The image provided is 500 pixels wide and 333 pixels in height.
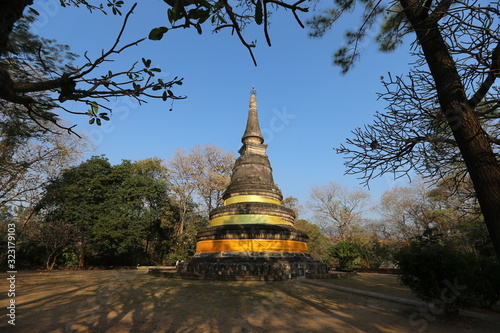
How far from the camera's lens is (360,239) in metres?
27.7

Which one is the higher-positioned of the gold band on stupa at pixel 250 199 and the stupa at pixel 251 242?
the gold band on stupa at pixel 250 199

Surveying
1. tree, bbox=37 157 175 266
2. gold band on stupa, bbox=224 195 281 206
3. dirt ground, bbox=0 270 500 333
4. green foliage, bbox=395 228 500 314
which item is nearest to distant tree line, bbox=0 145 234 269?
tree, bbox=37 157 175 266

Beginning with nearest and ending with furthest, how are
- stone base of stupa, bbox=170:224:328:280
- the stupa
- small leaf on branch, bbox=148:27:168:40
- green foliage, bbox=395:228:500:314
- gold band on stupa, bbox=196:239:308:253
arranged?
small leaf on branch, bbox=148:27:168:40
green foliage, bbox=395:228:500:314
stone base of stupa, bbox=170:224:328:280
the stupa
gold band on stupa, bbox=196:239:308:253

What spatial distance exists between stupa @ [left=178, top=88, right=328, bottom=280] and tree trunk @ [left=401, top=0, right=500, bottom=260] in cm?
943

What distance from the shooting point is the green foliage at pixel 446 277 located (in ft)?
17.1

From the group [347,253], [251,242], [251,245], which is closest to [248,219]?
[251,242]

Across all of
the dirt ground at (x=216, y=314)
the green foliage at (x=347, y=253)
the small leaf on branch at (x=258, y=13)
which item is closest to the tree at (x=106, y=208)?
the dirt ground at (x=216, y=314)

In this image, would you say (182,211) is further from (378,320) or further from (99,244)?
(378,320)

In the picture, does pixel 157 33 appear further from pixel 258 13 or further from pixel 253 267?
pixel 253 267

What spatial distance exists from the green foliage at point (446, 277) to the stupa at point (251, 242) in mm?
6514

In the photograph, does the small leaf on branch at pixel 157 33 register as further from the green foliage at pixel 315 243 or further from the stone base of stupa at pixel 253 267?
the green foliage at pixel 315 243

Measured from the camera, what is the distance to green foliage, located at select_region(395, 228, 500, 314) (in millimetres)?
5223

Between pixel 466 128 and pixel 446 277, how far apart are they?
12.3 ft

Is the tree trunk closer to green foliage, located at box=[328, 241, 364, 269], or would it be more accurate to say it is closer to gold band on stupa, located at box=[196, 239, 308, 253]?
gold band on stupa, located at box=[196, 239, 308, 253]
